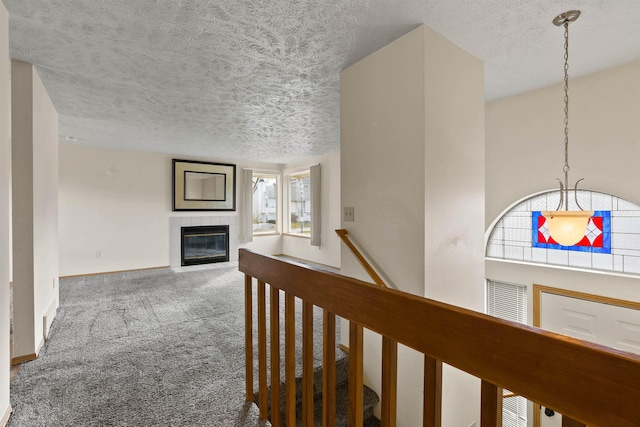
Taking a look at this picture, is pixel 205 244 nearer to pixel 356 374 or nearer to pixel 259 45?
pixel 259 45

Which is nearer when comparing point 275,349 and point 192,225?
point 275,349

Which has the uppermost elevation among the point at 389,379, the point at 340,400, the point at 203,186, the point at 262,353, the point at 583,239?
the point at 203,186

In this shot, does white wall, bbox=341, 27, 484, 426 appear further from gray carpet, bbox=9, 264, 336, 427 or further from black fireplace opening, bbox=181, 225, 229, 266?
black fireplace opening, bbox=181, 225, 229, 266

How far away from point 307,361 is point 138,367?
169cm

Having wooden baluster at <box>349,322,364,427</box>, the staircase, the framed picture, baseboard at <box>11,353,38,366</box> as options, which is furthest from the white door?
the framed picture

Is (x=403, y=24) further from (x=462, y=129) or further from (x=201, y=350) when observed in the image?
(x=201, y=350)

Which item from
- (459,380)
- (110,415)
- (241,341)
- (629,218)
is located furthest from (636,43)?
(110,415)

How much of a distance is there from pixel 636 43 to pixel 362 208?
2.19 metres

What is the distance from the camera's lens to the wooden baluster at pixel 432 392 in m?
0.82

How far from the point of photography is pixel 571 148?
105 inches

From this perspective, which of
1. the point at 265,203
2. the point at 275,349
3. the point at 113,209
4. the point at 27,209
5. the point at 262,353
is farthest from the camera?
the point at 265,203

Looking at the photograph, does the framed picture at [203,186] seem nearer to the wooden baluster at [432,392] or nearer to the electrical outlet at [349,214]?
the electrical outlet at [349,214]

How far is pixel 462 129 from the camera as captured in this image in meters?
2.04

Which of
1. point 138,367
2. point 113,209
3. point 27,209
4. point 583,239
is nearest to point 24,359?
point 138,367
